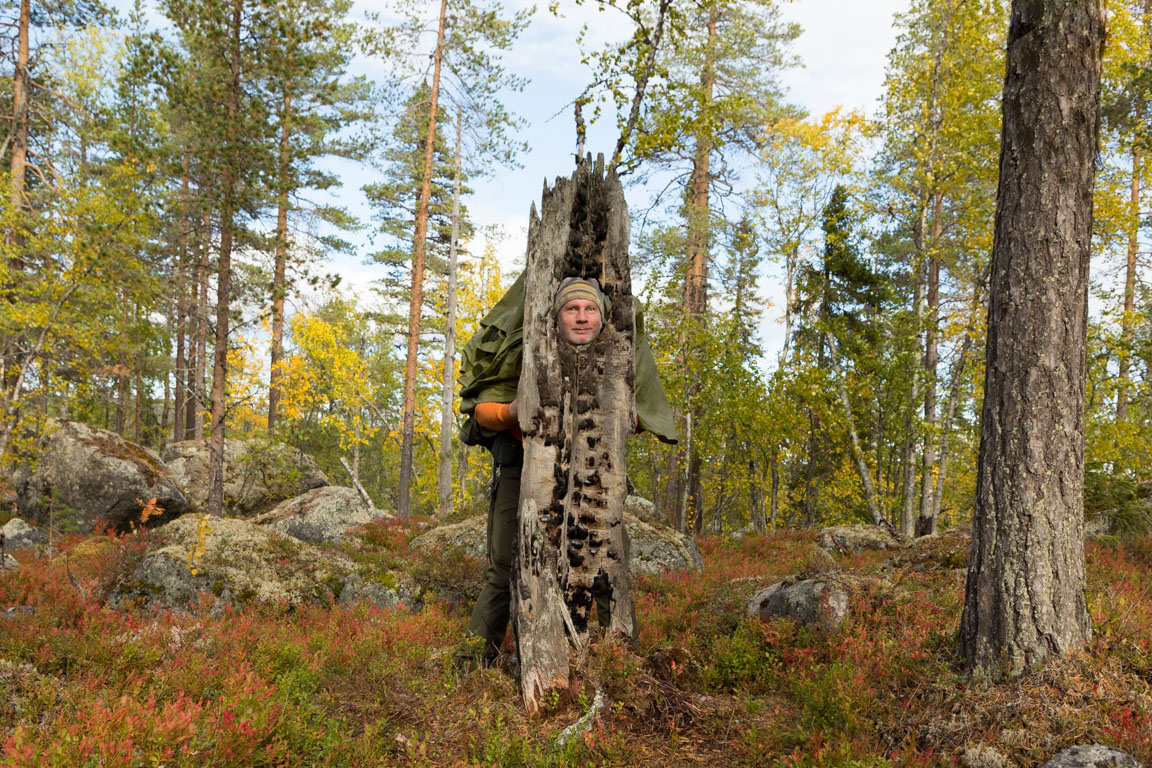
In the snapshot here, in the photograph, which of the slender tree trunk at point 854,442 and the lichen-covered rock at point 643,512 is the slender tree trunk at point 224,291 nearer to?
the lichen-covered rock at point 643,512

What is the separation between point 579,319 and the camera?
4027 millimetres

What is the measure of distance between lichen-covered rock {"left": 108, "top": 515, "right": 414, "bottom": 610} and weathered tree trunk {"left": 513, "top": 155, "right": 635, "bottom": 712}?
10.5 feet

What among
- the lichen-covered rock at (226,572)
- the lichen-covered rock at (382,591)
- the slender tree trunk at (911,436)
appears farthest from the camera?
the slender tree trunk at (911,436)

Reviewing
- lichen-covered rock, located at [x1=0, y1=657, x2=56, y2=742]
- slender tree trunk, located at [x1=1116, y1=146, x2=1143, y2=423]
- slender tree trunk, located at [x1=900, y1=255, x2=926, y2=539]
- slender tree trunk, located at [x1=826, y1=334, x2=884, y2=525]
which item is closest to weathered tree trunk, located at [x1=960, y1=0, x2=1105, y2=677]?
lichen-covered rock, located at [x1=0, y1=657, x2=56, y2=742]

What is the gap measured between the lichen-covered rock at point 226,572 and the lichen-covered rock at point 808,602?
3590 millimetres

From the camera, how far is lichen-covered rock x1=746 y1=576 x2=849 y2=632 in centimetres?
488

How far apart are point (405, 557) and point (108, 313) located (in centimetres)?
983

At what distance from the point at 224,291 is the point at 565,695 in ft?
32.0

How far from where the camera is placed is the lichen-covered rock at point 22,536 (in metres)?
11.1

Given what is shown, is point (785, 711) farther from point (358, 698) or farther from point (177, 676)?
point (177, 676)

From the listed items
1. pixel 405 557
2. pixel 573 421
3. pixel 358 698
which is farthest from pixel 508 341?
pixel 405 557

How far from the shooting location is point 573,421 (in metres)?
4.11

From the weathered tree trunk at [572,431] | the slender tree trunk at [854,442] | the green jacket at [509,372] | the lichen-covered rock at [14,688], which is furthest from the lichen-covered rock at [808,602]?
the slender tree trunk at [854,442]

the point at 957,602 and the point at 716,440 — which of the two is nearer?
the point at 957,602
